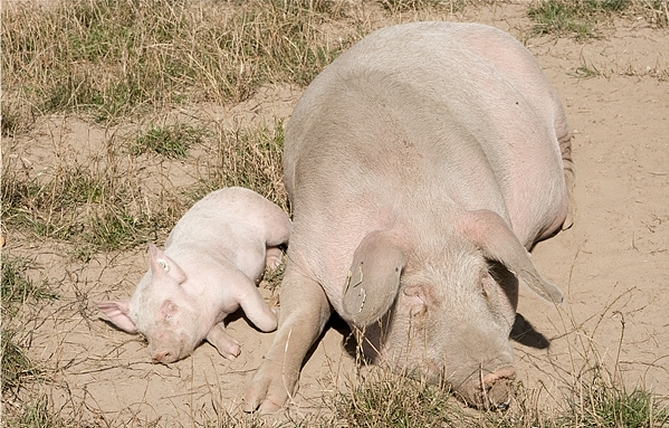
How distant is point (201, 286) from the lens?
509 centimetres

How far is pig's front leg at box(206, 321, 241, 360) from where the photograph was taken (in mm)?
5082

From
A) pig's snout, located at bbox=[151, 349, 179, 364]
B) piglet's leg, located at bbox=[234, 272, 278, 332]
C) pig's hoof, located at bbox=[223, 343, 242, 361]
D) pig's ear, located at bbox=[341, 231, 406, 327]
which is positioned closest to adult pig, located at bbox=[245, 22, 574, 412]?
pig's ear, located at bbox=[341, 231, 406, 327]

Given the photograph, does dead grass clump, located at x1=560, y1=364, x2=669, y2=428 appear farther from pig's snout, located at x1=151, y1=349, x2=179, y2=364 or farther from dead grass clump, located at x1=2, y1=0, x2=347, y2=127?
dead grass clump, located at x1=2, y1=0, x2=347, y2=127

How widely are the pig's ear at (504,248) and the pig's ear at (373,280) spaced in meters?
0.33

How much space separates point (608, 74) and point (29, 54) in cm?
424

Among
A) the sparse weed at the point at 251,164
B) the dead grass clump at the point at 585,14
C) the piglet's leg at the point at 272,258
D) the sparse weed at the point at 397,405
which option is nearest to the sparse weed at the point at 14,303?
the piglet's leg at the point at 272,258

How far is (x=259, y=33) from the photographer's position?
780 cm

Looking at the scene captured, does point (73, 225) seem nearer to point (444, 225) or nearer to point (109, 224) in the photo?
point (109, 224)

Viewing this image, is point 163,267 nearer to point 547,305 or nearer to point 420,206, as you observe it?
point 420,206

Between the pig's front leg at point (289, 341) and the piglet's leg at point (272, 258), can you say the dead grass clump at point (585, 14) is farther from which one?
the pig's front leg at point (289, 341)

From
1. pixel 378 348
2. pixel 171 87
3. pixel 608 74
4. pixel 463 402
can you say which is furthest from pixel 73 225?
pixel 608 74

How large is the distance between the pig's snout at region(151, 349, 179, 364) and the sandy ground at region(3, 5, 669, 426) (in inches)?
1.9

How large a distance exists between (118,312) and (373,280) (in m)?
1.46

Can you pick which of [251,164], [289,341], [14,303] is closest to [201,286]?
[289,341]
